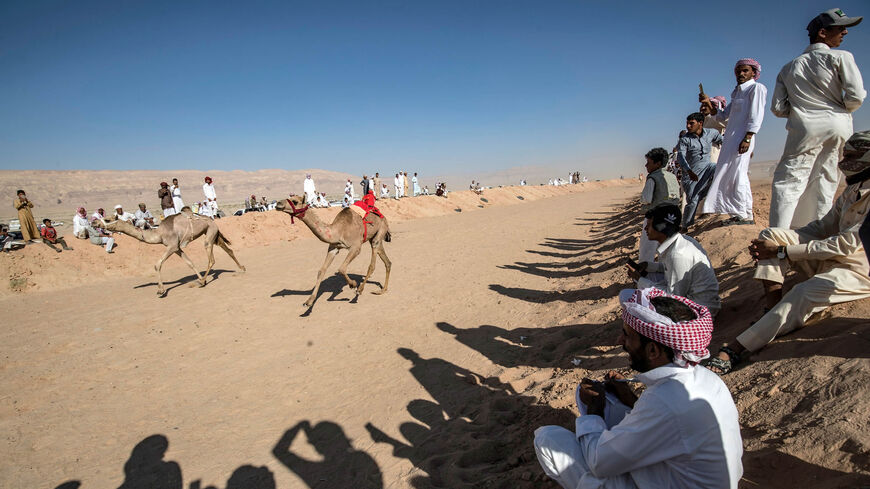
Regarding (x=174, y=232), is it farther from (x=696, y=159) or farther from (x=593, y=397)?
(x=696, y=159)

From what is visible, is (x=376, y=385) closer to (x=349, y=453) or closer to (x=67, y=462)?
(x=349, y=453)

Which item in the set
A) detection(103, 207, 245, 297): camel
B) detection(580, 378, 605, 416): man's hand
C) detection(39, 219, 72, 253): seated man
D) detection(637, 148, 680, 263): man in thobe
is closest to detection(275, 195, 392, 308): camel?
detection(103, 207, 245, 297): camel

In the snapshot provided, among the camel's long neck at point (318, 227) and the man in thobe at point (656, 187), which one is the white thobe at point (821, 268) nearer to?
the man in thobe at point (656, 187)

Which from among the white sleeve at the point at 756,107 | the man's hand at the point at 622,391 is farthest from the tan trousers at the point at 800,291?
the white sleeve at the point at 756,107

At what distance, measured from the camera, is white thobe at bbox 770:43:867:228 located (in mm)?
4047

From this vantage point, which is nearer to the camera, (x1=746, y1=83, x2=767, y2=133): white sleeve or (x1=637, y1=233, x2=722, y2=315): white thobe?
(x1=637, y1=233, x2=722, y2=315): white thobe

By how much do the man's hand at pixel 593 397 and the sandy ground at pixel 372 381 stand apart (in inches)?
34.1

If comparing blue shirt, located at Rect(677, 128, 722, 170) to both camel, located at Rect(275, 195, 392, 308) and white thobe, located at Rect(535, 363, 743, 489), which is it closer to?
white thobe, located at Rect(535, 363, 743, 489)

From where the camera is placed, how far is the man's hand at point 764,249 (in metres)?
3.15

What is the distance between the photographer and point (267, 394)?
5148mm

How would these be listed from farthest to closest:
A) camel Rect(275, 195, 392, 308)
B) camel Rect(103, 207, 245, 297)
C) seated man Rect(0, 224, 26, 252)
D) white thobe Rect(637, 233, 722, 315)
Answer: seated man Rect(0, 224, 26, 252) < camel Rect(103, 207, 245, 297) < camel Rect(275, 195, 392, 308) < white thobe Rect(637, 233, 722, 315)

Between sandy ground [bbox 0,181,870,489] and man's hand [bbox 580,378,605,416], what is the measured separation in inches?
34.1

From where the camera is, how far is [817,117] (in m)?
4.16

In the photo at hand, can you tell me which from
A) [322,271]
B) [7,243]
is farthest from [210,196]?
[322,271]
